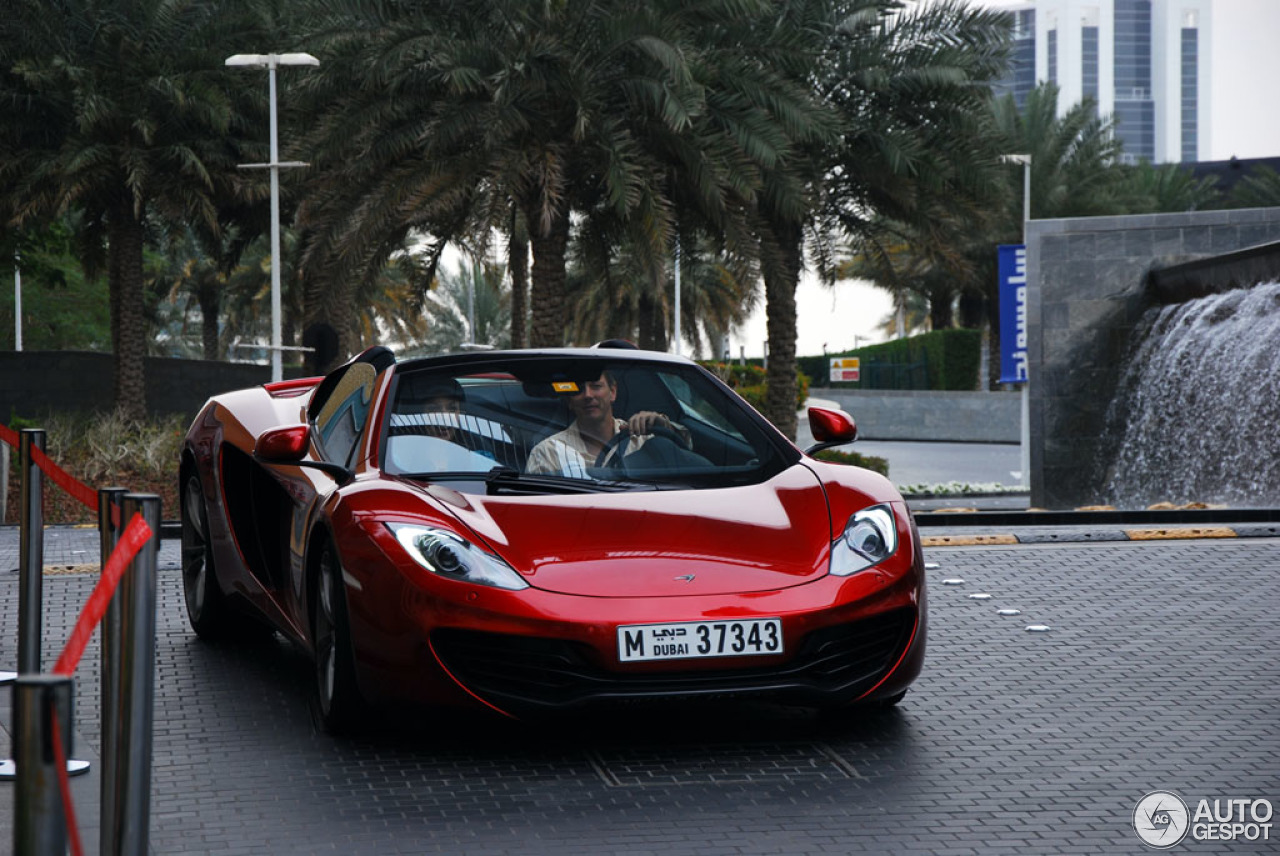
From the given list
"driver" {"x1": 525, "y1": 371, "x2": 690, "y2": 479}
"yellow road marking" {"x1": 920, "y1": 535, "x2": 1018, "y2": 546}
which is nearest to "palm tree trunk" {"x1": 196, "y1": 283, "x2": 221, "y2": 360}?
"yellow road marking" {"x1": 920, "y1": 535, "x2": 1018, "y2": 546}

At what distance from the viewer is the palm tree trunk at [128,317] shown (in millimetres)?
27547

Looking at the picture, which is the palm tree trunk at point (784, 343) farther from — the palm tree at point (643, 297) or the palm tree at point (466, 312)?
the palm tree at point (466, 312)

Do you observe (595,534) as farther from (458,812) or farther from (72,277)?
(72,277)

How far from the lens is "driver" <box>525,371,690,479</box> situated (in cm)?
555

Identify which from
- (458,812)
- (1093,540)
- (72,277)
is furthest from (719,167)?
(72,277)

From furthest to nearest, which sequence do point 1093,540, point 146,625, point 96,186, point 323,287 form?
point 96,186, point 323,287, point 1093,540, point 146,625

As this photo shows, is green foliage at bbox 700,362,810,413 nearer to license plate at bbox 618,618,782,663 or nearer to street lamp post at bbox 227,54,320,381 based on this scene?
street lamp post at bbox 227,54,320,381

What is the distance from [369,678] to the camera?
482 centimetres

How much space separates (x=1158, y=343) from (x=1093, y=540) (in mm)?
10296

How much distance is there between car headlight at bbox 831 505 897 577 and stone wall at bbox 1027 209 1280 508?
16128 millimetres

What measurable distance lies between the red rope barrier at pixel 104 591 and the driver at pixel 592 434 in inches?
92.5

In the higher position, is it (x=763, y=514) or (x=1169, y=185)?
(x=1169, y=185)

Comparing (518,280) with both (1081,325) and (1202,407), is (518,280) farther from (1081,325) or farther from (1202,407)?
(1202,407)

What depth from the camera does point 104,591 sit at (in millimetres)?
2830
